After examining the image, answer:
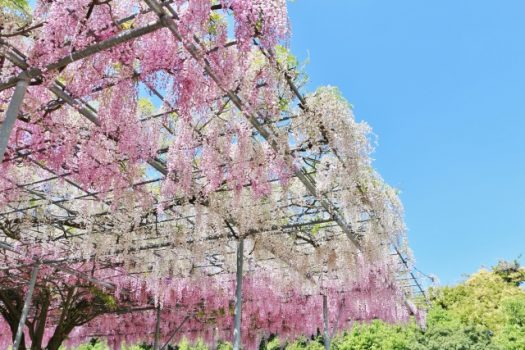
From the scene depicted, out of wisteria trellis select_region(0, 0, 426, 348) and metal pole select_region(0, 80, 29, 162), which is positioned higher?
wisteria trellis select_region(0, 0, 426, 348)

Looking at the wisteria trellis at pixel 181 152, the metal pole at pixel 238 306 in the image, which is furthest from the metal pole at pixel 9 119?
the metal pole at pixel 238 306

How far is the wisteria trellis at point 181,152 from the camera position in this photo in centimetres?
→ 296

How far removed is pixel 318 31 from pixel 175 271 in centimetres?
607

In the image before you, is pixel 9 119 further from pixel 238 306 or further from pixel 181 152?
pixel 238 306

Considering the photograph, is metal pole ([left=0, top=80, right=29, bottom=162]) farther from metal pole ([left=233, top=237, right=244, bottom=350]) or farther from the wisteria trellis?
metal pole ([left=233, top=237, right=244, bottom=350])

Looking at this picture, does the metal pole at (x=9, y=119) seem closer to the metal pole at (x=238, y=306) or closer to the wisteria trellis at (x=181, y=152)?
the wisteria trellis at (x=181, y=152)

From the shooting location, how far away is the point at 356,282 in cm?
924

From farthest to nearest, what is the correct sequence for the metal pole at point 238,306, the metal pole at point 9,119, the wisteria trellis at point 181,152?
the metal pole at point 238,306 < the wisteria trellis at point 181,152 < the metal pole at point 9,119

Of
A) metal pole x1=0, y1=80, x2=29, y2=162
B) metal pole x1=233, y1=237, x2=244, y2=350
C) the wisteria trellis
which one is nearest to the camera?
metal pole x1=0, y1=80, x2=29, y2=162

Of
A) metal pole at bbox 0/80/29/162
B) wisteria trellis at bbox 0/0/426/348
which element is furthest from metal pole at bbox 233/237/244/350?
metal pole at bbox 0/80/29/162

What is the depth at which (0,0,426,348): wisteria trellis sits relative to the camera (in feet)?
9.71

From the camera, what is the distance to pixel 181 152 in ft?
14.5

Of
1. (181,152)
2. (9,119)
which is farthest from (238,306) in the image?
(9,119)

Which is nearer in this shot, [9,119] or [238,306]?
[9,119]
